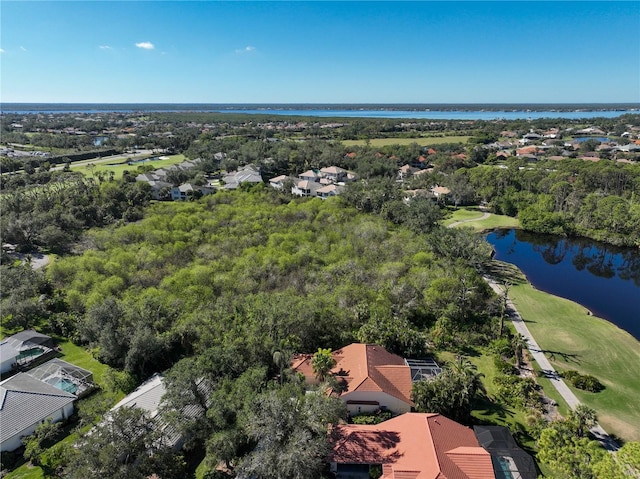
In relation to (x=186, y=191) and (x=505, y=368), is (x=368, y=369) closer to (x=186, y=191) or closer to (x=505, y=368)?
(x=505, y=368)

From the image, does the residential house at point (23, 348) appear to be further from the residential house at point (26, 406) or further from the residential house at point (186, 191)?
the residential house at point (186, 191)

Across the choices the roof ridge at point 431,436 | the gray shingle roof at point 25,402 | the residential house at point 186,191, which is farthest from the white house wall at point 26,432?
the residential house at point 186,191

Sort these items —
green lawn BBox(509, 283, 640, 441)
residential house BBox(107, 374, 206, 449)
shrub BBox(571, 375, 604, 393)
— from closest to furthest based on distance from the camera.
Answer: residential house BBox(107, 374, 206, 449), green lawn BBox(509, 283, 640, 441), shrub BBox(571, 375, 604, 393)

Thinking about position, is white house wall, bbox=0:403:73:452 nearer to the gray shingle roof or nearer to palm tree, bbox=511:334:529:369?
the gray shingle roof

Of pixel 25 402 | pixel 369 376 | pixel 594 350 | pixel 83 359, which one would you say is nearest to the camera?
pixel 25 402

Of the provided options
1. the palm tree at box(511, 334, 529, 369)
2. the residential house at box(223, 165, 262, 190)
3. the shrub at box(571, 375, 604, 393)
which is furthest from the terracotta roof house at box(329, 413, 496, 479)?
the residential house at box(223, 165, 262, 190)

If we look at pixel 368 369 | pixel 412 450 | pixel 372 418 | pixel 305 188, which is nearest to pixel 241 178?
pixel 305 188

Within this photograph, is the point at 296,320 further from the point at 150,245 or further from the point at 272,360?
the point at 150,245
